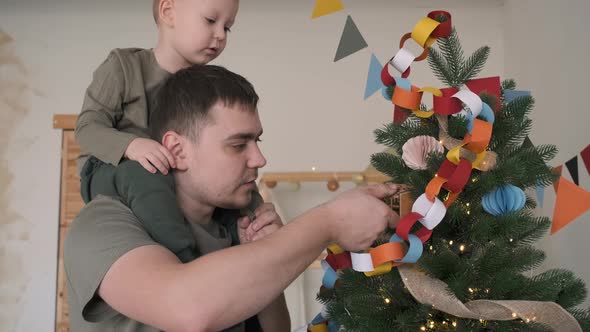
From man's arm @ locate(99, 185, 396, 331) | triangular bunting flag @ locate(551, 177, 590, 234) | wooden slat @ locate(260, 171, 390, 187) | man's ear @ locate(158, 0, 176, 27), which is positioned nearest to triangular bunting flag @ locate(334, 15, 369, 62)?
wooden slat @ locate(260, 171, 390, 187)

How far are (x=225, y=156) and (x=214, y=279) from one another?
37 cm

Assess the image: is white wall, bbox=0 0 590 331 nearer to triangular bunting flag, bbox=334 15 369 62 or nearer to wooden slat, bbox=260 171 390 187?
wooden slat, bbox=260 171 390 187

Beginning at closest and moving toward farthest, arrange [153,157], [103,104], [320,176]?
[153,157]
[103,104]
[320,176]

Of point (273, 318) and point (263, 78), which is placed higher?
point (273, 318)

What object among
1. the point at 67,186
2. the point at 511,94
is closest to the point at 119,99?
the point at 511,94

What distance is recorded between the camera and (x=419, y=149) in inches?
42.1

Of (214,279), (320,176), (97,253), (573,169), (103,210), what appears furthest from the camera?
(320,176)

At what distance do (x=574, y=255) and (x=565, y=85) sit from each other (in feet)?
2.58

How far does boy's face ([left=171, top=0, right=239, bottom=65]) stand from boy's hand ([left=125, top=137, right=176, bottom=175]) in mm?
423

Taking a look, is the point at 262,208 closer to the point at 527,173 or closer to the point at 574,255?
the point at 527,173

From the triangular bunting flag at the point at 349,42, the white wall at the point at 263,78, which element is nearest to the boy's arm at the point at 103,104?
the triangular bunting flag at the point at 349,42

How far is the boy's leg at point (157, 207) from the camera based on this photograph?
3.78ft

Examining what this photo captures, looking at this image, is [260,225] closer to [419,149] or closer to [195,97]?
[195,97]

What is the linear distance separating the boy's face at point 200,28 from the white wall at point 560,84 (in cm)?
179
